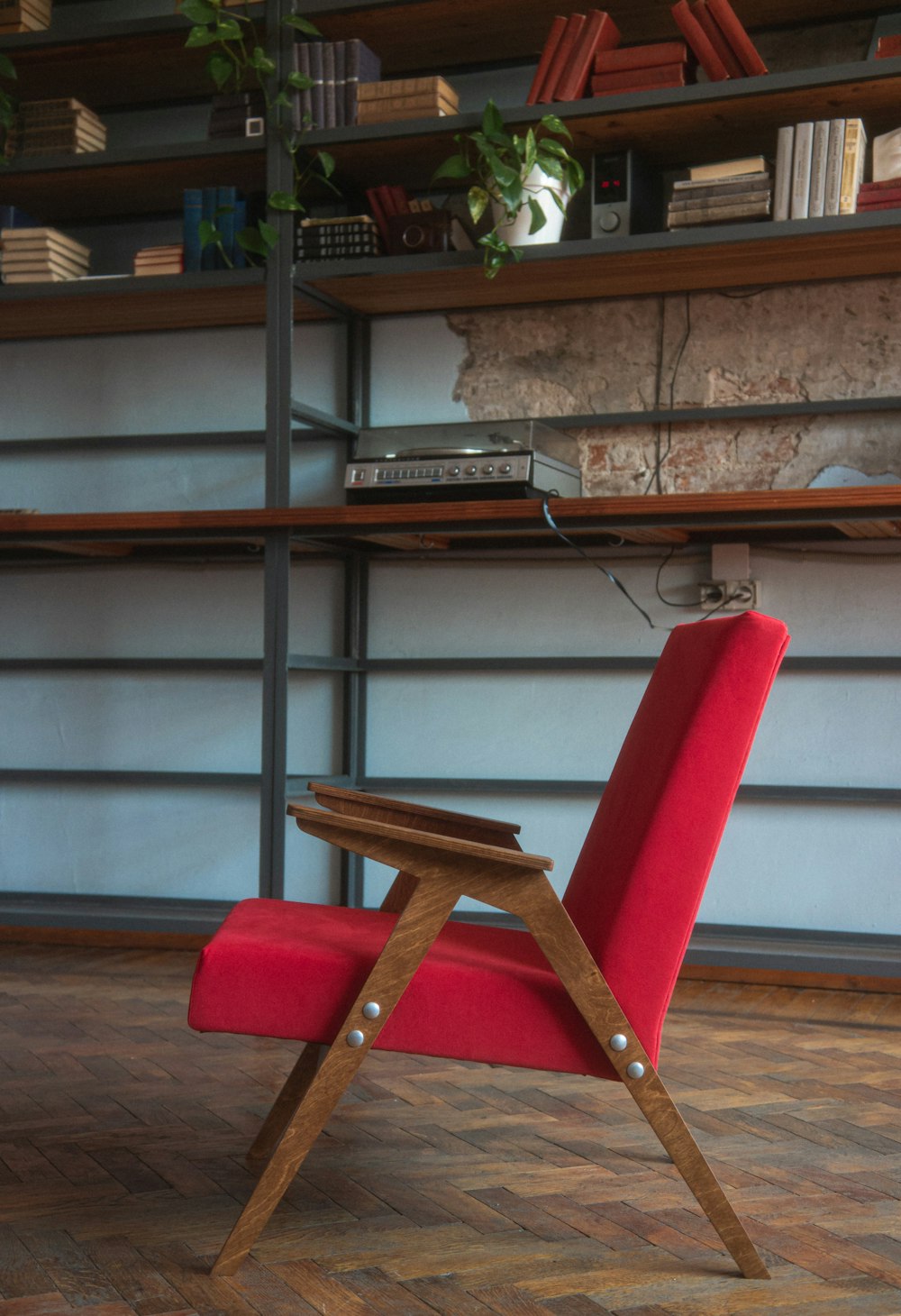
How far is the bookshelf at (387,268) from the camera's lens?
3.68 m

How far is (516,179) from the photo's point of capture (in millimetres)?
3783

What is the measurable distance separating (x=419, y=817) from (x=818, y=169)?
2.37 meters

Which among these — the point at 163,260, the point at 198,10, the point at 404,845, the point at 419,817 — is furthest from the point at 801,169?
the point at 404,845

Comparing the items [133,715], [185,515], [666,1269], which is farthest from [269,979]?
[133,715]

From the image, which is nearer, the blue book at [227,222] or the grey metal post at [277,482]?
the grey metal post at [277,482]

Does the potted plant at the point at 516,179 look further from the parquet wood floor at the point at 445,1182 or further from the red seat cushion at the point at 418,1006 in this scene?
the red seat cushion at the point at 418,1006

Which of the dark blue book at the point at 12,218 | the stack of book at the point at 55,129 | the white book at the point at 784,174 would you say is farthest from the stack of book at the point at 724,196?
the dark blue book at the point at 12,218

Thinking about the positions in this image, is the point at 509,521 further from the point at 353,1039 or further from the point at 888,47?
the point at 353,1039

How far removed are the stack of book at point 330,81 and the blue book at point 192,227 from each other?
0.44m

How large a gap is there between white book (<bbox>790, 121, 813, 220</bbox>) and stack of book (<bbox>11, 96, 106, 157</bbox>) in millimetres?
2223

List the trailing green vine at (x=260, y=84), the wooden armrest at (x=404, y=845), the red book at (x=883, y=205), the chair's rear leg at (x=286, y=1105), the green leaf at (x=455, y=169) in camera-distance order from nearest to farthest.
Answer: the wooden armrest at (x=404, y=845)
the chair's rear leg at (x=286, y=1105)
the red book at (x=883, y=205)
the green leaf at (x=455, y=169)
the trailing green vine at (x=260, y=84)

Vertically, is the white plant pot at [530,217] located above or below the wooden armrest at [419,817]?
above

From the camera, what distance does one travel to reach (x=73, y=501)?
193 inches

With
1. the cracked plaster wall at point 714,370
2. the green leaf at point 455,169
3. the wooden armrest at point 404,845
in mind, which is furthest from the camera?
the cracked plaster wall at point 714,370
